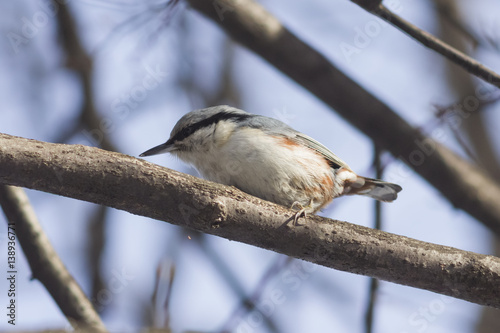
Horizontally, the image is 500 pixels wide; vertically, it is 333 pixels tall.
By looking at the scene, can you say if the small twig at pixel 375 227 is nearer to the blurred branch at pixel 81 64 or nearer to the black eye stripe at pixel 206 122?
the black eye stripe at pixel 206 122

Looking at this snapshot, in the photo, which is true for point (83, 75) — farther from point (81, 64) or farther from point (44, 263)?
point (44, 263)

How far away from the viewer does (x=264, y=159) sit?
289 centimetres

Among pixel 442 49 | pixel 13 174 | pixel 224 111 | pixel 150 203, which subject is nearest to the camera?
pixel 13 174

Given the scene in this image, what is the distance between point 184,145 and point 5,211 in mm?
1200

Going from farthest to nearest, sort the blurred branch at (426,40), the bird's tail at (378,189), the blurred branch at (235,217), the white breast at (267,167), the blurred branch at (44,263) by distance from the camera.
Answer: the bird's tail at (378,189) < the white breast at (267,167) < the blurred branch at (426,40) < the blurred branch at (44,263) < the blurred branch at (235,217)

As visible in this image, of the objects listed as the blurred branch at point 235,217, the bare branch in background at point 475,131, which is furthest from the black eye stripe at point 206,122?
the bare branch in background at point 475,131

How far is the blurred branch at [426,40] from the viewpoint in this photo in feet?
8.98

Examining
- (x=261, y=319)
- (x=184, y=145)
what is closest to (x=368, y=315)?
(x=261, y=319)

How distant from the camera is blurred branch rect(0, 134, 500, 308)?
186cm

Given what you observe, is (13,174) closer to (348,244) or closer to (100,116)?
(348,244)

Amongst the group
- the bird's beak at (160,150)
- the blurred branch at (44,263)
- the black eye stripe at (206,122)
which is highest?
the black eye stripe at (206,122)

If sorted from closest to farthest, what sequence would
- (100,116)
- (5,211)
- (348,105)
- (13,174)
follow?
(13,174), (5,211), (348,105), (100,116)

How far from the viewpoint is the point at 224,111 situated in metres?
3.43

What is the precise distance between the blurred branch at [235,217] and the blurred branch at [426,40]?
3.72 ft
